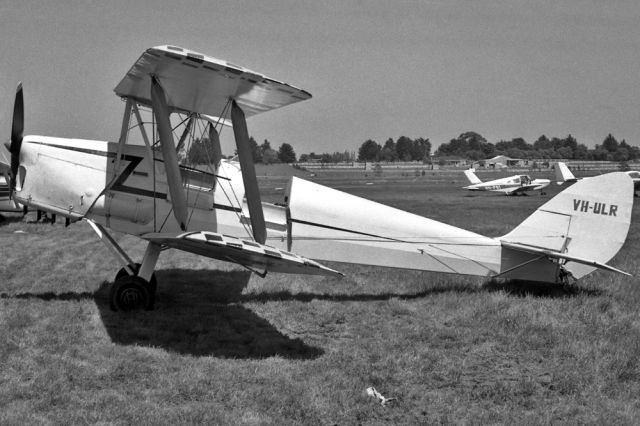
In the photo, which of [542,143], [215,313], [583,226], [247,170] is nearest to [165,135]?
[247,170]

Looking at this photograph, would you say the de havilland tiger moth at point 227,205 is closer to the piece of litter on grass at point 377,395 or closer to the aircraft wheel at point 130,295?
the aircraft wheel at point 130,295

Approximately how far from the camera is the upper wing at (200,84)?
590 centimetres

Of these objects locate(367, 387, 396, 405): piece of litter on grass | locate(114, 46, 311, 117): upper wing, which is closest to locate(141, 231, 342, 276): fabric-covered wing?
locate(367, 387, 396, 405): piece of litter on grass

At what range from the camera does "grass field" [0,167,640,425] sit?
4.36 meters

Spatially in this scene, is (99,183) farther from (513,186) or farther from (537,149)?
(537,149)

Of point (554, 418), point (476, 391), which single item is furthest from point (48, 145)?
point (554, 418)

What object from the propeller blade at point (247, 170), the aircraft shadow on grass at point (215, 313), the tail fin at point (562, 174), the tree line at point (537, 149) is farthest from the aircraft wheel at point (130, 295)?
the tree line at point (537, 149)

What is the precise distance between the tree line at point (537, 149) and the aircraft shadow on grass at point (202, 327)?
499 feet

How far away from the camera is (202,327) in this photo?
6523 mm

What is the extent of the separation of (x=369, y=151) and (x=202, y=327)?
16762 centimetres

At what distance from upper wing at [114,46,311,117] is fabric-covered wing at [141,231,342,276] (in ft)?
Result: 5.41

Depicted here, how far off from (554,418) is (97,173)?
5.68 metres

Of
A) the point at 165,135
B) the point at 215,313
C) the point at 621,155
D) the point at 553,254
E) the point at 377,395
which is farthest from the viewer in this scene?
the point at 621,155

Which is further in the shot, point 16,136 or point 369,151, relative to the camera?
point 369,151
